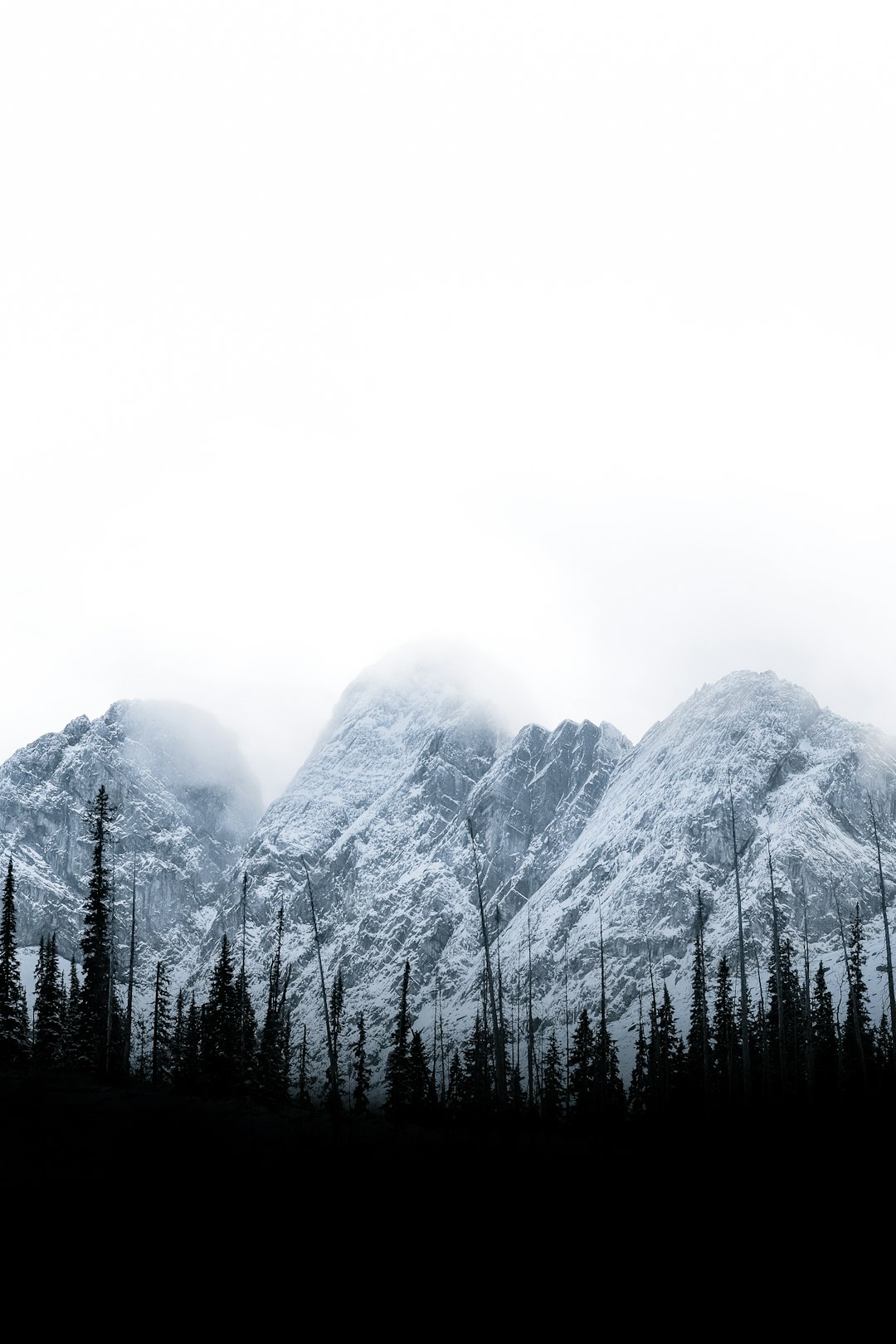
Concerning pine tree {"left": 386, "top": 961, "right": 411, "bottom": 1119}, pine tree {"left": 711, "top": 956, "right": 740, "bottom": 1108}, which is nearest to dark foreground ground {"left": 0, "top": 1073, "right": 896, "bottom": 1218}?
pine tree {"left": 711, "top": 956, "right": 740, "bottom": 1108}

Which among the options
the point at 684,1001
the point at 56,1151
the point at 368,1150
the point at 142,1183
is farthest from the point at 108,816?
the point at 684,1001

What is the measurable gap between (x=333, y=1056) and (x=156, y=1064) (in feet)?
78.1

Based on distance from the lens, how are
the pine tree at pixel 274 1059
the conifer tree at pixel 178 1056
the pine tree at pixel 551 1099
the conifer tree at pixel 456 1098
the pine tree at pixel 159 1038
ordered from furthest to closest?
the conifer tree at pixel 456 1098, the pine tree at pixel 159 1038, the conifer tree at pixel 178 1056, the pine tree at pixel 274 1059, the pine tree at pixel 551 1099

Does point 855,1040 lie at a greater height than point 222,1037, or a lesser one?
lesser

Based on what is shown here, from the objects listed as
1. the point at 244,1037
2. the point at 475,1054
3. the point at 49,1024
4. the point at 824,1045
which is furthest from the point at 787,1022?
the point at 49,1024

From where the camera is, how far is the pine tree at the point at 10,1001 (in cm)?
5481

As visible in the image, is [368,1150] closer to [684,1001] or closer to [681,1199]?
[681,1199]

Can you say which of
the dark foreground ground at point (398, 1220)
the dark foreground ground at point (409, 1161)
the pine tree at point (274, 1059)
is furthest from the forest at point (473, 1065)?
the dark foreground ground at point (398, 1220)

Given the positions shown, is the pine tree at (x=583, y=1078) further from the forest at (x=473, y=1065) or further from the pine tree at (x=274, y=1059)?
the pine tree at (x=274, y=1059)

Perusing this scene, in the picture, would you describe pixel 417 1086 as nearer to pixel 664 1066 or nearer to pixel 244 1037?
pixel 244 1037

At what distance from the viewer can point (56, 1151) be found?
24984mm

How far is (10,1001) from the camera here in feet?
197

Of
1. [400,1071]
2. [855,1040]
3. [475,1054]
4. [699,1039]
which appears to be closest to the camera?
[855,1040]

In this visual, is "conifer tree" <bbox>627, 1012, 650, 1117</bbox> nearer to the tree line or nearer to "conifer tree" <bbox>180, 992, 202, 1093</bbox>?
the tree line
